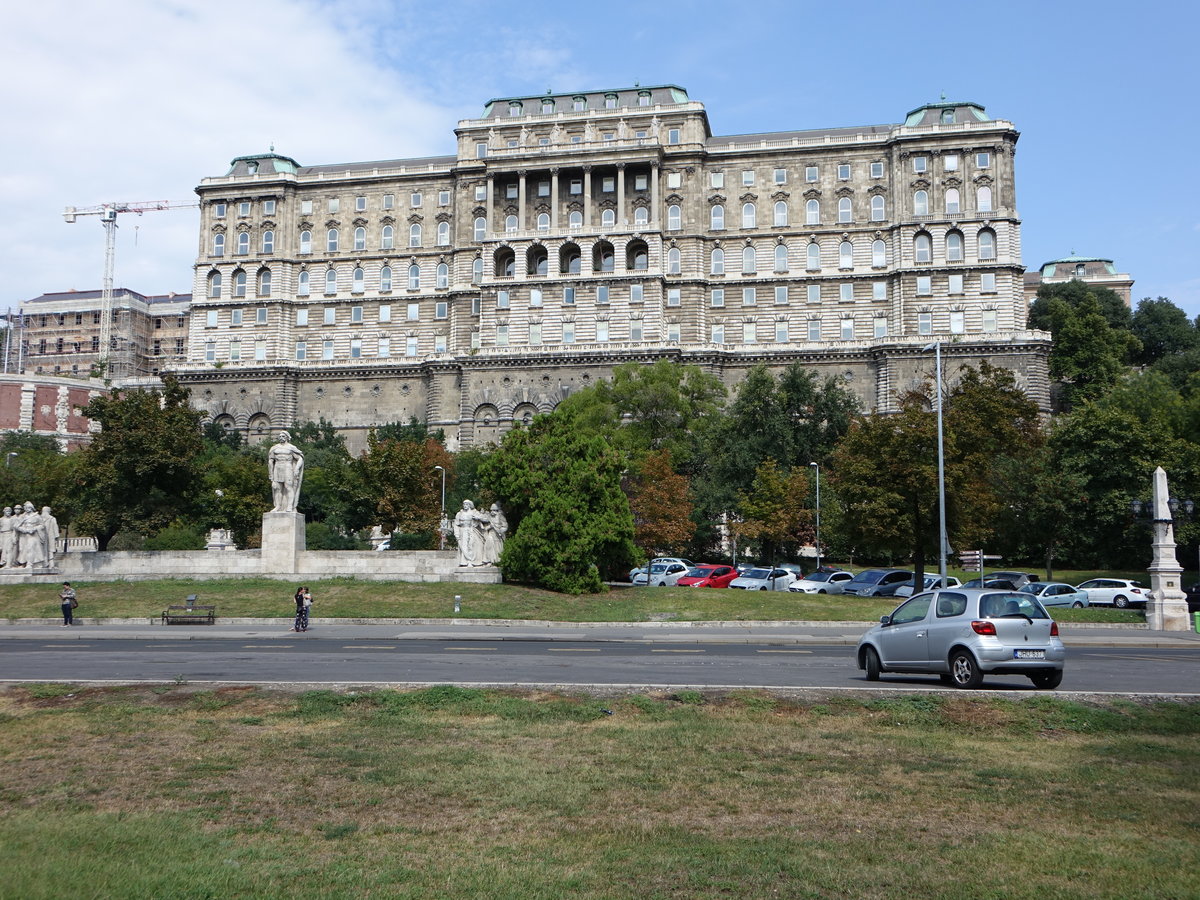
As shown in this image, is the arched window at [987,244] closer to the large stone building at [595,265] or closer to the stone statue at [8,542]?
the large stone building at [595,265]

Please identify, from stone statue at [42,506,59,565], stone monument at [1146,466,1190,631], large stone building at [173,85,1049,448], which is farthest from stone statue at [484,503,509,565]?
large stone building at [173,85,1049,448]

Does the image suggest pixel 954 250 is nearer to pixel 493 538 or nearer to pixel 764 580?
pixel 764 580

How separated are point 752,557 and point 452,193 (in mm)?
50632

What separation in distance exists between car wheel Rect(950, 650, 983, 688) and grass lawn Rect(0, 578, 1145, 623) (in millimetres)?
19974

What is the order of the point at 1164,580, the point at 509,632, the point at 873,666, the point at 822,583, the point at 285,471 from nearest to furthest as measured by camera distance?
the point at 873,666, the point at 509,632, the point at 1164,580, the point at 285,471, the point at 822,583

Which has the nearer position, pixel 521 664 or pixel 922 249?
pixel 521 664

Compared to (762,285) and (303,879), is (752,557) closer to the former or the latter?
(762,285)

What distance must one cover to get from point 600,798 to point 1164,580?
3474cm

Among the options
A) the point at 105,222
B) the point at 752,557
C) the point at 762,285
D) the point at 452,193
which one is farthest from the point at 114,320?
the point at 752,557

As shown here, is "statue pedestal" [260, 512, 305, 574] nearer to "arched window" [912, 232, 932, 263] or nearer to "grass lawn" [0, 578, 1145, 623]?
"grass lawn" [0, 578, 1145, 623]

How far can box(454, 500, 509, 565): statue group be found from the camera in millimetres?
45406

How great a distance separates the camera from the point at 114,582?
45.7 metres

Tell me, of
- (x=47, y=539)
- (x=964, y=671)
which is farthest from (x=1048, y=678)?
(x=47, y=539)

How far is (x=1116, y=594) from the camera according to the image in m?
49.5
